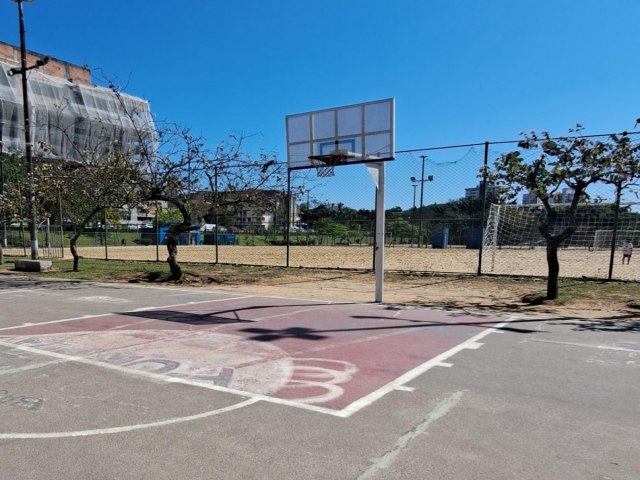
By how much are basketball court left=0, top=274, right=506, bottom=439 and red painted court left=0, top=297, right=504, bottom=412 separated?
0.02 meters

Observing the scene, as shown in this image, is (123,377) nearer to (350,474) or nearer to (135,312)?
(350,474)

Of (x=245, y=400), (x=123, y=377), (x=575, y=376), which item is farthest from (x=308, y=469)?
(x=575, y=376)

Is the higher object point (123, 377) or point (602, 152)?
point (602, 152)

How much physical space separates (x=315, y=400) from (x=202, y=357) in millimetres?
2085

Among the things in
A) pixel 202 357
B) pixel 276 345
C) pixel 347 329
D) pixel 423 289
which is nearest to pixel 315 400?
pixel 202 357

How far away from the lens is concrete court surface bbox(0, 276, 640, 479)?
3.37m

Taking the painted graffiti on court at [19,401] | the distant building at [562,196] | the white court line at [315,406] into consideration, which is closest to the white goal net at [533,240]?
the distant building at [562,196]

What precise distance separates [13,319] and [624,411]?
930 cm

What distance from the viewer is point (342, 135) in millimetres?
12141

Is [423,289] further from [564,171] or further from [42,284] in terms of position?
[42,284]

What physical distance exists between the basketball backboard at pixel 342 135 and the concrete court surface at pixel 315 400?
15.2 feet

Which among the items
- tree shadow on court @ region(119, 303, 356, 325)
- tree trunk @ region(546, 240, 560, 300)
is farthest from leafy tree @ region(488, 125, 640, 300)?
tree shadow on court @ region(119, 303, 356, 325)

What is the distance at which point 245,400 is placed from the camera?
455cm

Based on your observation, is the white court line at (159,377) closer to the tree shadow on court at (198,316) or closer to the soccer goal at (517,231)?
the tree shadow on court at (198,316)
